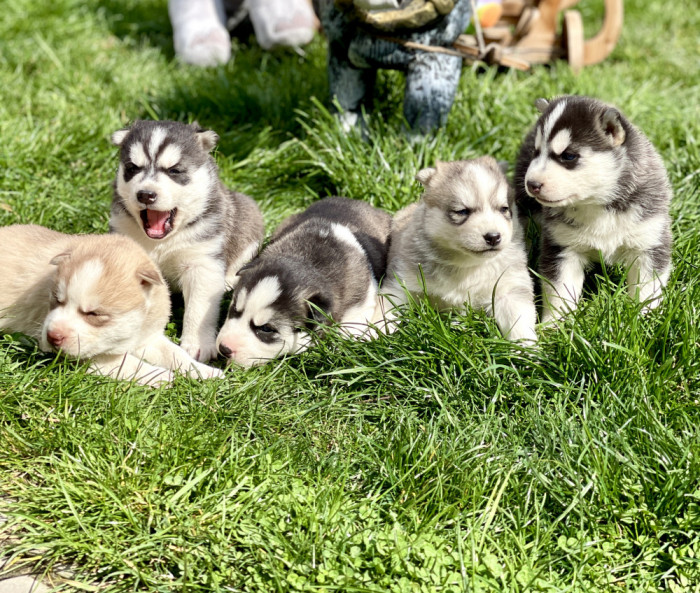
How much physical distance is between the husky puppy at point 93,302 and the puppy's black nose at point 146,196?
1.03ft

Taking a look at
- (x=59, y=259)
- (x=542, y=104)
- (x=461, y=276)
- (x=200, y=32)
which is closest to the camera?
(x=59, y=259)

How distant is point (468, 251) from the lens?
4.98 meters

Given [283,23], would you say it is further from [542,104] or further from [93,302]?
[93,302]

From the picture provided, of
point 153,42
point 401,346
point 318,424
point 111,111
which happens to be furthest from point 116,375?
point 153,42

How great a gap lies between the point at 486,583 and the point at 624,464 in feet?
3.17

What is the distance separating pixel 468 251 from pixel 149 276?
2004mm

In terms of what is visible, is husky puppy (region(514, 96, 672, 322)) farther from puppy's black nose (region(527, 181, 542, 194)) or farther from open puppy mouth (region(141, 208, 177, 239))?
open puppy mouth (region(141, 208, 177, 239))

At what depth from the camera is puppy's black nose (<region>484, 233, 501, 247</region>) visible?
4.85m

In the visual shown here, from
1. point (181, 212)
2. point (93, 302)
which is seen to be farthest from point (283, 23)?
point (93, 302)

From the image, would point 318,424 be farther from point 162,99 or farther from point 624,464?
point 162,99

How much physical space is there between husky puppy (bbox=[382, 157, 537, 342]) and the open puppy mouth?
5.13 ft

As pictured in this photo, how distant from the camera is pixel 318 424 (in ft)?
14.5

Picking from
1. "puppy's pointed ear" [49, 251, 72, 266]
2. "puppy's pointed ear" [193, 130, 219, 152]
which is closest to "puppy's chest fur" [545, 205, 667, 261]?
"puppy's pointed ear" [193, 130, 219, 152]

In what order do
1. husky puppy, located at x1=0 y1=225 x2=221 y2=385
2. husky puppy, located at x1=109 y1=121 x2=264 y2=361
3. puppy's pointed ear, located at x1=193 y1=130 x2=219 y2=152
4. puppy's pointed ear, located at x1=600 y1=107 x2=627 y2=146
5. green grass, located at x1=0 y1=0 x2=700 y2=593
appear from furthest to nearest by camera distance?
puppy's pointed ear, located at x1=193 y1=130 x2=219 y2=152
husky puppy, located at x1=109 y1=121 x2=264 y2=361
puppy's pointed ear, located at x1=600 y1=107 x2=627 y2=146
husky puppy, located at x1=0 y1=225 x2=221 y2=385
green grass, located at x1=0 y1=0 x2=700 y2=593
